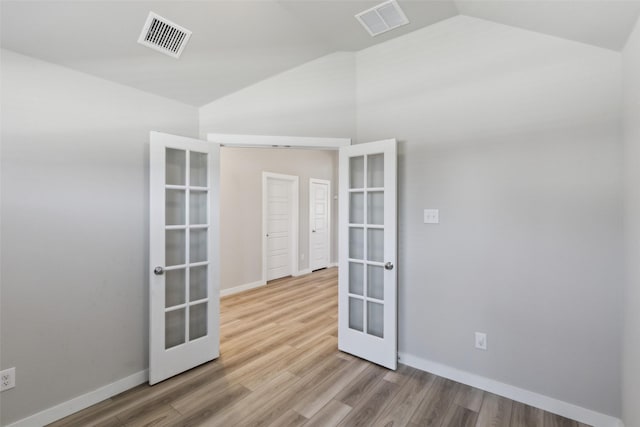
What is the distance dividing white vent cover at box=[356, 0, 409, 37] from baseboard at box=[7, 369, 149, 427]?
130 inches

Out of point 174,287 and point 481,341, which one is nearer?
point 481,341

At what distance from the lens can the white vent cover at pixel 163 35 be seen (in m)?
1.95

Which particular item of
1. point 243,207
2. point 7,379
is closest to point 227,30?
point 7,379

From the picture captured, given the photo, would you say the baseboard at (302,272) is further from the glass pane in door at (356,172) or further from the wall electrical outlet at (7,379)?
the wall electrical outlet at (7,379)

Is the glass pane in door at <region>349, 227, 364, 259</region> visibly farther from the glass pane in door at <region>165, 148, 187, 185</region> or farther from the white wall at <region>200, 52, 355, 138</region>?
the glass pane in door at <region>165, 148, 187, 185</region>

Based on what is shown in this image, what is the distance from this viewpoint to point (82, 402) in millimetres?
2104

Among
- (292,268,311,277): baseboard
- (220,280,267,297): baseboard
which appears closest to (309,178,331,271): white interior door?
(292,268,311,277): baseboard

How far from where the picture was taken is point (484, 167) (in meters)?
2.31

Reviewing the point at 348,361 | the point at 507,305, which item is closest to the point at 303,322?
the point at 348,361

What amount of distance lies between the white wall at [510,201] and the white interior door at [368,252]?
17cm

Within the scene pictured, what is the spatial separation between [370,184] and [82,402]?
2.75 m

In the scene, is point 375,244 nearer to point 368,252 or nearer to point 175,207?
point 368,252

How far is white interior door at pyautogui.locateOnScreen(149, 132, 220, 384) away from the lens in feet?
7.75

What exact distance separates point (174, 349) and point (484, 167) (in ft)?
9.35
